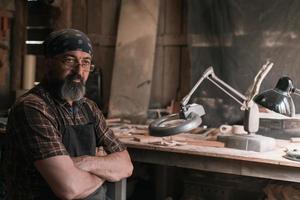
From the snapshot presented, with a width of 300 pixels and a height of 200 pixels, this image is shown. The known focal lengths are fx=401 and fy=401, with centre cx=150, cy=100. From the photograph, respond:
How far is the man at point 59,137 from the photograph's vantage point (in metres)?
1.50

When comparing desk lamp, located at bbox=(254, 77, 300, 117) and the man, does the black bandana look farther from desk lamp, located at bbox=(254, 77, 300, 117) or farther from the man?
desk lamp, located at bbox=(254, 77, 300, 117)

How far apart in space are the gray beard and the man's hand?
0.25 metres

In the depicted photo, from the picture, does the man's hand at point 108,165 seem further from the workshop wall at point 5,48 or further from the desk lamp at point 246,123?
the workshop wall at point 5,48

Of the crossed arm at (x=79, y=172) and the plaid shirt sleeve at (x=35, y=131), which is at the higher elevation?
the plaid shirt sleeve at (x=35, y=131)

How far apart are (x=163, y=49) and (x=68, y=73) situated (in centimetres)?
199

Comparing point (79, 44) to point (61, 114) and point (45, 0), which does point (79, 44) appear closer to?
point (61, 114)

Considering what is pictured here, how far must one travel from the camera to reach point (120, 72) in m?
3.62

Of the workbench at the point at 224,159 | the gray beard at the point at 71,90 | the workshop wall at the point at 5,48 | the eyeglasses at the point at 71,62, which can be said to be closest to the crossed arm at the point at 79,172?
the gray beard at the point at 71,90

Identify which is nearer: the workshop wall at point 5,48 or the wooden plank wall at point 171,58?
the wooden plank wall at point 171,58

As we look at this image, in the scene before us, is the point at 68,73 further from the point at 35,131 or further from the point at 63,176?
the point at 63,176

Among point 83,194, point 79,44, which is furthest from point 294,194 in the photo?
point 79,44

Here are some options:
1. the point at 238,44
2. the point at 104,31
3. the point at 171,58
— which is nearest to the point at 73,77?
the point at 238,44

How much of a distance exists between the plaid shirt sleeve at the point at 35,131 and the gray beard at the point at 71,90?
12cm

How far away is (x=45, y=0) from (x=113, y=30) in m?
0.70
